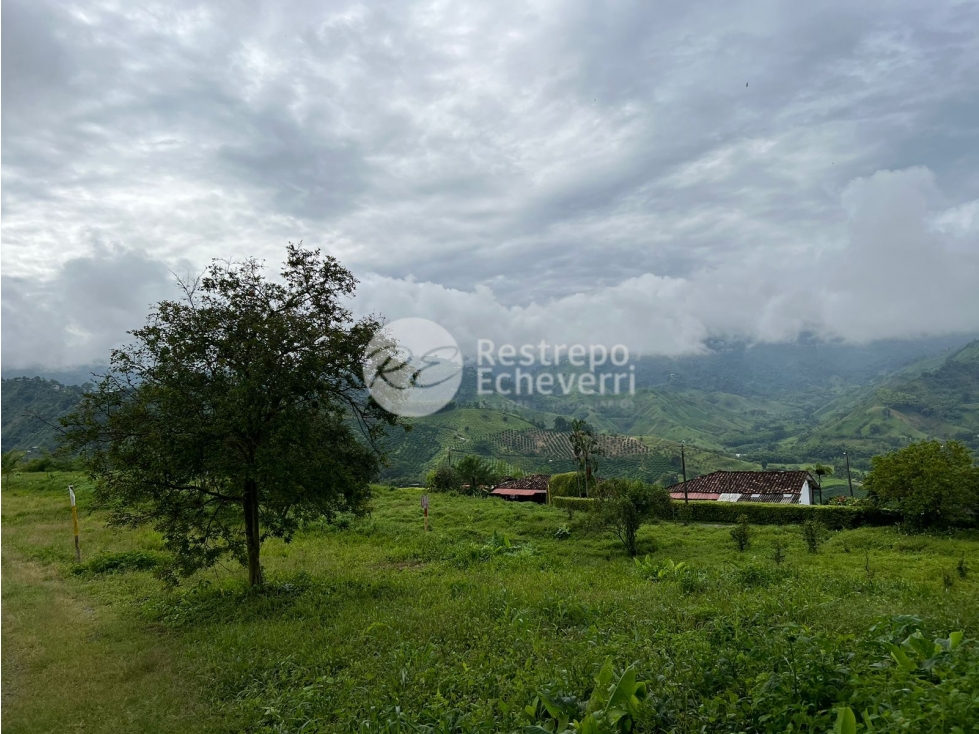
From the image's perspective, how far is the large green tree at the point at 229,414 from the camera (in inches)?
515

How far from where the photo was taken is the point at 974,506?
88.9ft

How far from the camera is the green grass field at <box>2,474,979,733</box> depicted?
5.54 meters

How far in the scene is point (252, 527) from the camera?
1492 cm

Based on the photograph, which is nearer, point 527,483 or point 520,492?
point 520,492

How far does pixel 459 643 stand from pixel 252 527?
25.6ft

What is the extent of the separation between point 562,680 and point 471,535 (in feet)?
65.0

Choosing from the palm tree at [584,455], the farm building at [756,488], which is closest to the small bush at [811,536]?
the palm tree at [584,455]

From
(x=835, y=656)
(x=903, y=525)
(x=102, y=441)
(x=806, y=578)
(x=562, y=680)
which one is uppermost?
(x=102, y=441)

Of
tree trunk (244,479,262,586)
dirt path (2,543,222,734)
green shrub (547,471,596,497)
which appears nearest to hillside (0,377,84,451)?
green shrub (547,471,596,497)

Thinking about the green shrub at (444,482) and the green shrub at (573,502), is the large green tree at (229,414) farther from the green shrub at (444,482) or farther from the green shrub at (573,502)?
the green shrub at (444,482)

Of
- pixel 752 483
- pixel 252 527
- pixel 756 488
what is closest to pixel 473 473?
pixel 756 488

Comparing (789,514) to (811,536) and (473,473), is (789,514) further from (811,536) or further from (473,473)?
(473,473)

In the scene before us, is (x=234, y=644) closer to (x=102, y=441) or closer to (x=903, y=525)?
(x=102, y=441)

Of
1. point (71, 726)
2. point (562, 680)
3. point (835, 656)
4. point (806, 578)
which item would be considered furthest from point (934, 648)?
point (71, 726)
